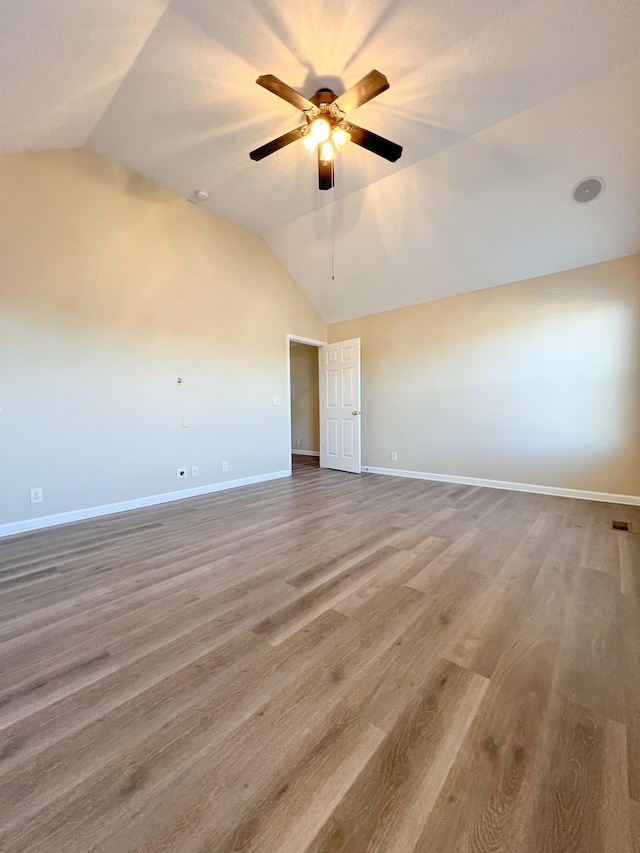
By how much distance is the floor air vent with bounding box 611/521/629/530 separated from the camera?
2736 millimetres

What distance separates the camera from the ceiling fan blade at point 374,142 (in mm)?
2281

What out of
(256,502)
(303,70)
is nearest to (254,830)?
(256,502)

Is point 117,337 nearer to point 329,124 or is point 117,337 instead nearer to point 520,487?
point 329,124

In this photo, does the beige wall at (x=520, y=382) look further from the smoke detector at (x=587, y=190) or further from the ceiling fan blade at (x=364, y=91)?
the ceiling fan blade at (x=364, y=91)

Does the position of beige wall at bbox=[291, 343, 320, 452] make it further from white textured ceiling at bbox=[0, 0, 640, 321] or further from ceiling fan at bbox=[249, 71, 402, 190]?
ceiling fan at bbox=[249, 71, 402, 190]

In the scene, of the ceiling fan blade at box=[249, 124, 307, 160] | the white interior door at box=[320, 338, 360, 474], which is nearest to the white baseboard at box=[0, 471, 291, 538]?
the white interior door at box=[320, 338, 360, 474]

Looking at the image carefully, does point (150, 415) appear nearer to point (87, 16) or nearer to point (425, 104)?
point (87, 16)

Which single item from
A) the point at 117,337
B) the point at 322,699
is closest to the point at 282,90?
the point at 117,337

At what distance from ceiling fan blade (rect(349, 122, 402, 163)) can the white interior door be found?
282 cm

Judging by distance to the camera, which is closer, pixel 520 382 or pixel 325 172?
pixel 325 172

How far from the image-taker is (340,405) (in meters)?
5.46

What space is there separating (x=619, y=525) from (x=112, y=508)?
15.3ft

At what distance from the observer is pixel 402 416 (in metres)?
5.02

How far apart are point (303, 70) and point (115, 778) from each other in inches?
147
